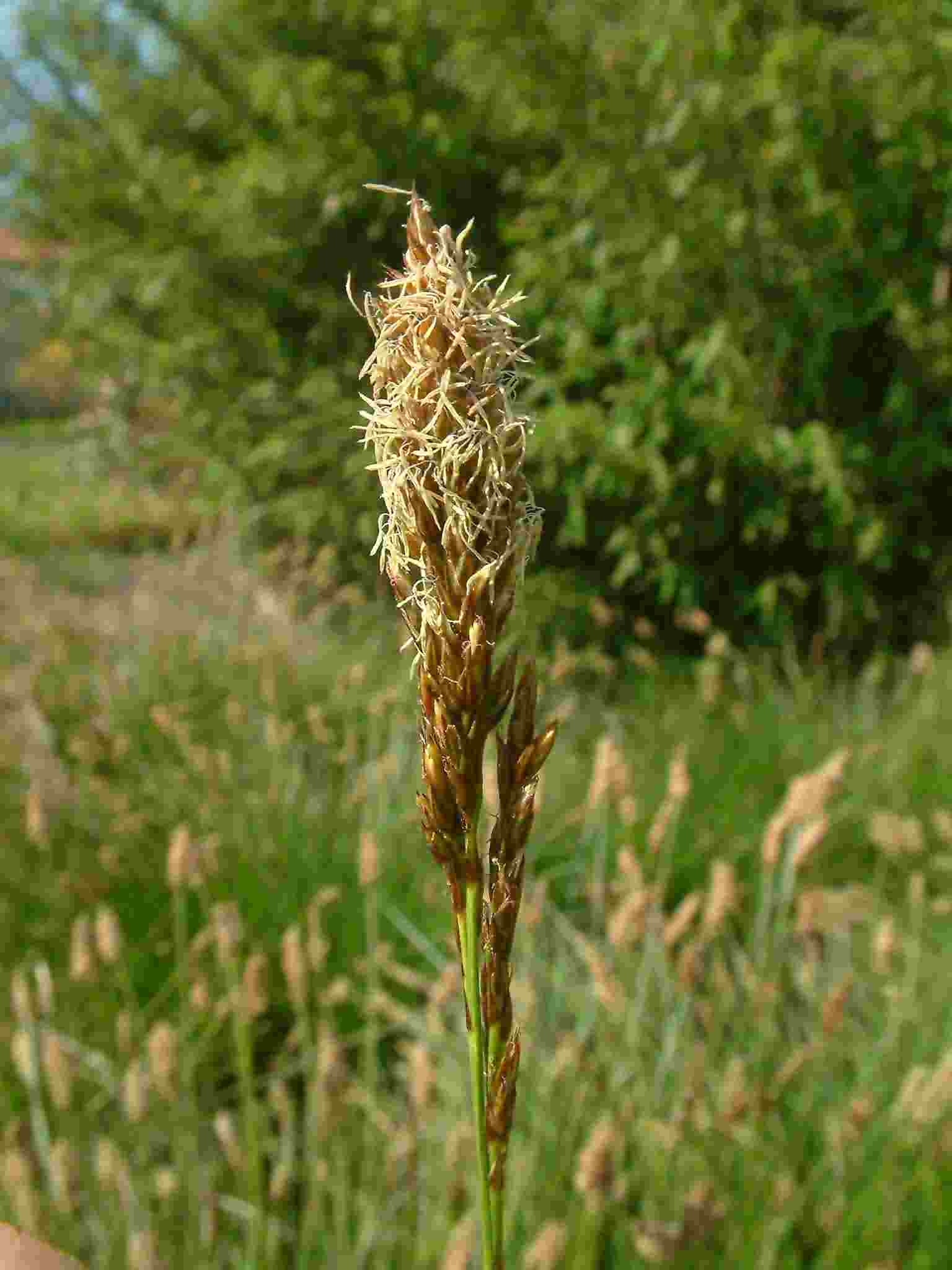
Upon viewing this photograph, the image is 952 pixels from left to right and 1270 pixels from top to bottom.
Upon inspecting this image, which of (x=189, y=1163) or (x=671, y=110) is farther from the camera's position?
(x=671, y=110)

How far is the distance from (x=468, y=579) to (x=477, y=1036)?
137mm

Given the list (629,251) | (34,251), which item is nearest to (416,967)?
(629,251)

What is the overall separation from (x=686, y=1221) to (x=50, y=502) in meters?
12.7

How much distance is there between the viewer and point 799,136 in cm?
518

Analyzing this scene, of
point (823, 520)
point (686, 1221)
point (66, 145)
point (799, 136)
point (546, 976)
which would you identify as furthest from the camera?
point (66, 145)

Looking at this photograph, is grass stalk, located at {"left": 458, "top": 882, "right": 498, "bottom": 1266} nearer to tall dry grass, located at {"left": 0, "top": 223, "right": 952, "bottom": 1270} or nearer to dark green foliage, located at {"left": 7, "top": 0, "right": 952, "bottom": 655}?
tall dry grass, located at {"left": 0, "top": 223, "right": 952, "bottom": 1270}

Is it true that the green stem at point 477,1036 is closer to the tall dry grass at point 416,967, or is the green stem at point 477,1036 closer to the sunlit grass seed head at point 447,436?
the sunlit grass seed head at point 447,436

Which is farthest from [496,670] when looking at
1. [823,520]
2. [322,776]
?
[823,520]

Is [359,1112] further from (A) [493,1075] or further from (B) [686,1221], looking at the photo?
(A) [493,1075]

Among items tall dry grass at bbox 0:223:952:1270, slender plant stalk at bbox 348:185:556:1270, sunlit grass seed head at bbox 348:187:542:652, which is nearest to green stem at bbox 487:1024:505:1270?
slender plant stalk at bbox 348:185:556:1270

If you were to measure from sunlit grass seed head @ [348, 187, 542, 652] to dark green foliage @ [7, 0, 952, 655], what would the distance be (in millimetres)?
4299

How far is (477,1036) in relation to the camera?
370 millimetres

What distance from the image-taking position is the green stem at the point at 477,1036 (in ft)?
1.16

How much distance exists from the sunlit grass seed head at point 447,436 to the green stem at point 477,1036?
0.08 meters
